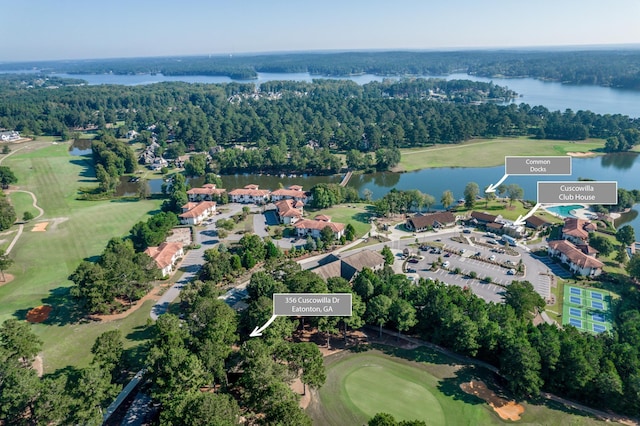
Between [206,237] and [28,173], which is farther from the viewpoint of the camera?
[28,173]

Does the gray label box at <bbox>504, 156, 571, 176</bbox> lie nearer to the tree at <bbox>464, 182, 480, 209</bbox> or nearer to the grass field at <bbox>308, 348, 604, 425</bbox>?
the grass field at <bbox>308, 348, 604, 425</bbox>

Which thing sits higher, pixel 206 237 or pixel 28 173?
pixel 28 173

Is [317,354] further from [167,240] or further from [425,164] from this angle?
[425,164]

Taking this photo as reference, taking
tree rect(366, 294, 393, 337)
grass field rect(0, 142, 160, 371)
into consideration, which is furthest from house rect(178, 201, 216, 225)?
tree rect(366, 294, 393, 337)

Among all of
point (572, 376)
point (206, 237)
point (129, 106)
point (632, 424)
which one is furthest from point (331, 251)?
point (129, 106)

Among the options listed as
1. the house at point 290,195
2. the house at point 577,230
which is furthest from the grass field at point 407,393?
the house at point 290,195

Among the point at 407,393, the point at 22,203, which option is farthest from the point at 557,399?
the point at 22,203

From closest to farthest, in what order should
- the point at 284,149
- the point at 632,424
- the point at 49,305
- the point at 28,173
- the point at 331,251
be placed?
the point at 632,424, the point at 49,305, the point at 331,251, the point at 28,173, the point at 284,149
